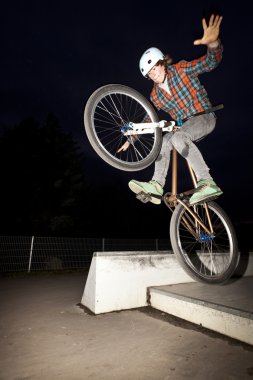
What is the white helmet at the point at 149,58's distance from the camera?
3.38 metres

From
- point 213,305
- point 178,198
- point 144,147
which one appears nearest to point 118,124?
point 144,147

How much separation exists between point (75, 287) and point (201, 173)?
521 centimetres

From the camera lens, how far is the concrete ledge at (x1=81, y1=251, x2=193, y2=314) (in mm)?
4590

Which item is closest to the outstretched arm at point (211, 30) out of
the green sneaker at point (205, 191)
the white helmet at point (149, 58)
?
the white helmet at point (149, 58)

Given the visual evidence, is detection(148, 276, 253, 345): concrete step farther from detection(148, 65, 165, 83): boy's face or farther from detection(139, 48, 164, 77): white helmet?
detection(139, 48, 164, 77): white helmet

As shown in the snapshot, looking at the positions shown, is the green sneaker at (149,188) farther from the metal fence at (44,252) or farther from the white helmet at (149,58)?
the metal fence at (44,252)

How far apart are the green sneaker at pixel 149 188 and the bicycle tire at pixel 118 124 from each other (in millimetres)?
295

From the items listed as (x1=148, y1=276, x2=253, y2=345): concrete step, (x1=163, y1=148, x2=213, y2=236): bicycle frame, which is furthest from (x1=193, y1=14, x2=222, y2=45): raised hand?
(x1=148, y1=276, x2=253, y2=345): concrete step

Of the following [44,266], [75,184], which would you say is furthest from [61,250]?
[75,184]

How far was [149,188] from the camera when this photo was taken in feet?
11.9

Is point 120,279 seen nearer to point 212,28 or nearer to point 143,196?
point 143,196

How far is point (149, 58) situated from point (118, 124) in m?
0.89

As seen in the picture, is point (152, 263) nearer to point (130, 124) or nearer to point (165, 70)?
point (130, 124)

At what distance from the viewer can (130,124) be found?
3.51 metres
